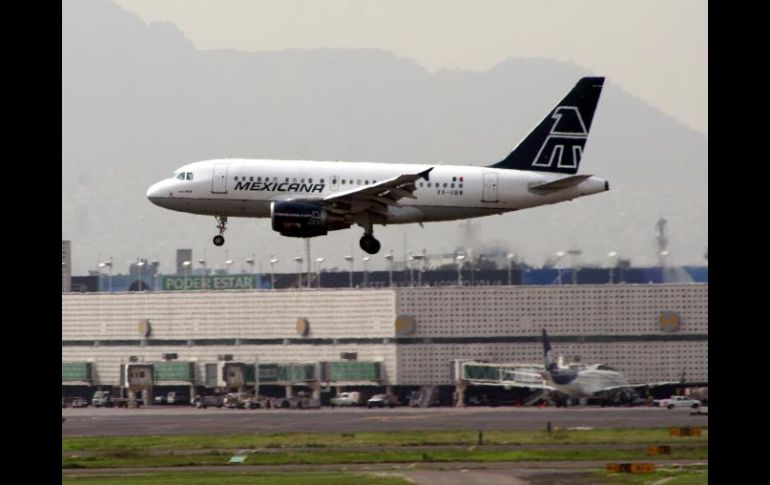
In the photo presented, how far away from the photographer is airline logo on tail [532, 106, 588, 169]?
210 feet

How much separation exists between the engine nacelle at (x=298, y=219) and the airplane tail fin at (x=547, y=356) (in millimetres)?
83395

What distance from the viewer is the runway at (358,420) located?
100m

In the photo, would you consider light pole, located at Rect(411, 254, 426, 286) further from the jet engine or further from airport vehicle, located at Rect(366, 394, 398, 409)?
the jet engine

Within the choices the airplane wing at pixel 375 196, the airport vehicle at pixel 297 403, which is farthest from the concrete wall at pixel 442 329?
the airplane wing at pixel 375 196

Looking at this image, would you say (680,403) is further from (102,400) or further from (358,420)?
(102,400)

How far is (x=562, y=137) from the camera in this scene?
215 ft

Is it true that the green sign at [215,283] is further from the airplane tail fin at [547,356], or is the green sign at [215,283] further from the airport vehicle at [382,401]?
the airplane tail fin at [547,356]

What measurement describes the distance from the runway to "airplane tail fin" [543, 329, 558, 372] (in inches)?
326

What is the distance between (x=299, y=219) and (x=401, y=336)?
107 m

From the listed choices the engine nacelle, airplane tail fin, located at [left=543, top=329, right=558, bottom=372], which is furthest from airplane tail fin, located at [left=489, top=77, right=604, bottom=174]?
airplane tail fin, located at [left=543, top=329, right=558, bottom=372]
